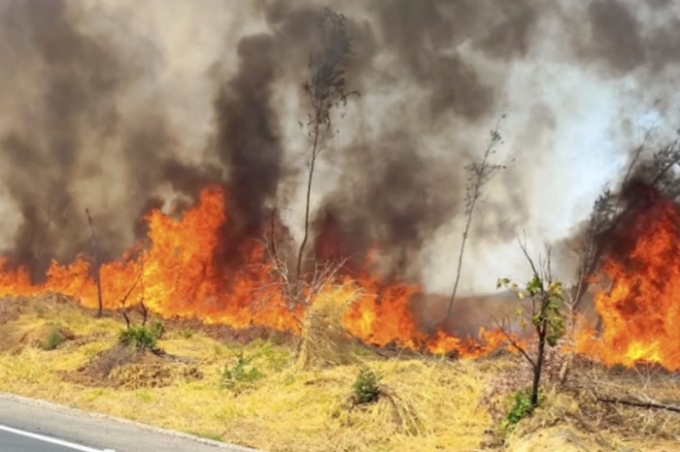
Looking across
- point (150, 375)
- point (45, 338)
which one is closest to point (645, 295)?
point (150, 375)

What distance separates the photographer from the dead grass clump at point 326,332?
13906 millimetres

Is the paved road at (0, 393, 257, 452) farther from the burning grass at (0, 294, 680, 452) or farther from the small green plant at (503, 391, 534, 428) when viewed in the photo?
the small green plant at (503, 391, 534, 428)

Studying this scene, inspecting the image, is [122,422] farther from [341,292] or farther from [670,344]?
[670,344]

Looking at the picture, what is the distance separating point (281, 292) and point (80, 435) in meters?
10.6

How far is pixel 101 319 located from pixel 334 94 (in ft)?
36.2

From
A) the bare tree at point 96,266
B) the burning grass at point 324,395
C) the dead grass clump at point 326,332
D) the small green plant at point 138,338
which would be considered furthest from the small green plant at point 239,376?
the bare tree at point 96,266

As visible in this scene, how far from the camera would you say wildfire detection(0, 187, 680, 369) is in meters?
16.5

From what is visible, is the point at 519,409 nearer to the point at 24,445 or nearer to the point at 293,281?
the point at 24,445

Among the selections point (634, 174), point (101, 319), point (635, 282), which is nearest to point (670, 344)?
point (635, 282)

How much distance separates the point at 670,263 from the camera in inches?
721

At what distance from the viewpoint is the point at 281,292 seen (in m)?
19.5

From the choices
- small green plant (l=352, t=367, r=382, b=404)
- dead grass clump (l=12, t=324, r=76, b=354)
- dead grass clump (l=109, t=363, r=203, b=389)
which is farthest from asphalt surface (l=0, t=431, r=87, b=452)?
dead grass clump (l=12, t=324, r=76, b=354)

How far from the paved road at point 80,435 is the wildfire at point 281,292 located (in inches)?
218

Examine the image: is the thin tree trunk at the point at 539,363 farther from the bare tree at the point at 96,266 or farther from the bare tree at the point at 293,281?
the bare tree at the point at 96,266
